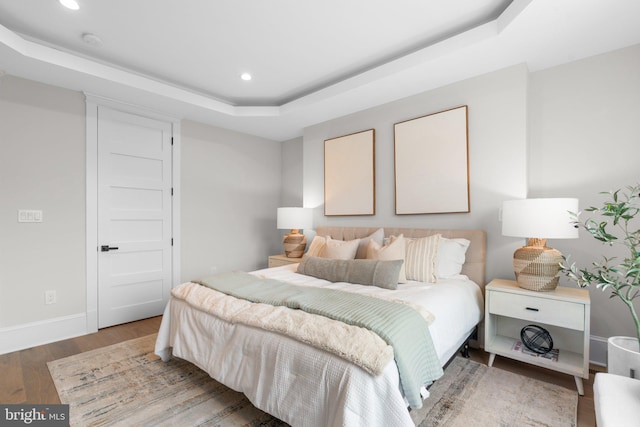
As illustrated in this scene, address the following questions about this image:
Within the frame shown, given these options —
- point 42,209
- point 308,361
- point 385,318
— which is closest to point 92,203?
point 42,209

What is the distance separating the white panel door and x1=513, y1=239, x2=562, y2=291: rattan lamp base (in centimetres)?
374

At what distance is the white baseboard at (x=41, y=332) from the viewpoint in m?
2.66

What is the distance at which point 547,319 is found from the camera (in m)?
2.09

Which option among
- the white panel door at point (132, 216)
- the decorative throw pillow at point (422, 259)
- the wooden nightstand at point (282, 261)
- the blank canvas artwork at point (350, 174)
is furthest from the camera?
the wooden nightstand at point (282, 261)

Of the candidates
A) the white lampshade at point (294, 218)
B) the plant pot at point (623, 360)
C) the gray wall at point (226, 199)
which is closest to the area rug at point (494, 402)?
the plant pot at point (623, 360)

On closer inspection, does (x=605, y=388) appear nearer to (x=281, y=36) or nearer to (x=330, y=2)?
(x=330, y=2)

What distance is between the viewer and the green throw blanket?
135cm

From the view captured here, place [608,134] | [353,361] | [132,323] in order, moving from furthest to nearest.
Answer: [132,323] → [608,134] → [353,361]

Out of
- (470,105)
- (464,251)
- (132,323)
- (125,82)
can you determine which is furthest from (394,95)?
(132,323)

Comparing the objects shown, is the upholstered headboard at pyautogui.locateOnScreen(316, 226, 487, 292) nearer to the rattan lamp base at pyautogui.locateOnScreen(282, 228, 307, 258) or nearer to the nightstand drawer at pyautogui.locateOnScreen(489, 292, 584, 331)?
the nightstand drawer at pyautogui.locateOnScreen(489, 292, 584, 331)

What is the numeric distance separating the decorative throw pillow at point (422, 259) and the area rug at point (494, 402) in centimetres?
73

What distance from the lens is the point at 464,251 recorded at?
8.86ft

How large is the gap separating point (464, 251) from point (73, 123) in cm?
403

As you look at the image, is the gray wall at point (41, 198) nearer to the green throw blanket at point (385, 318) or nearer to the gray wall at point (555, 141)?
the green throw blanket at point (385, 318)
